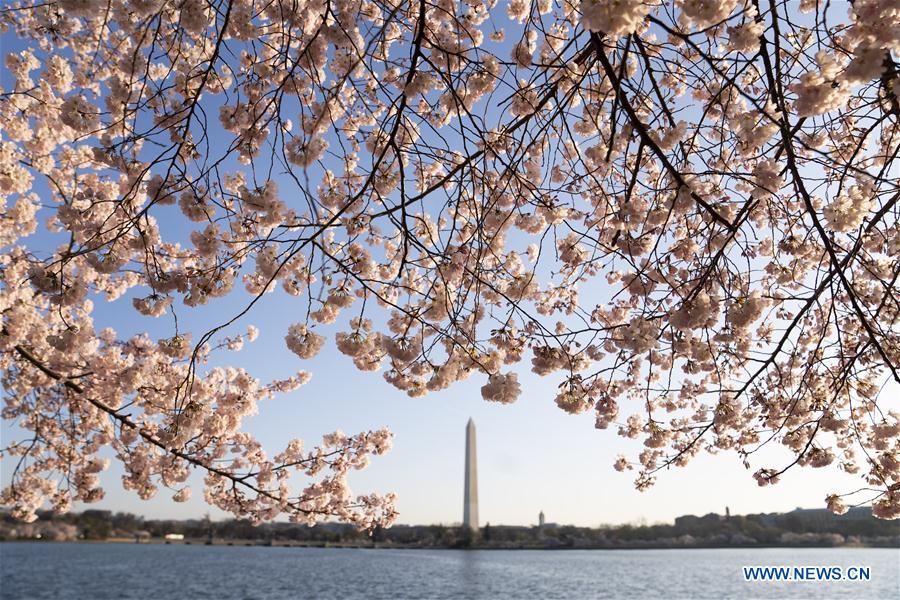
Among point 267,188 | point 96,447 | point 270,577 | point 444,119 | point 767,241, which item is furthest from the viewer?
point 270,577

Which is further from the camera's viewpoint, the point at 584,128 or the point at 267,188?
the point at 584,128

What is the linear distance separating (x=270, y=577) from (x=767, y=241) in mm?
36621

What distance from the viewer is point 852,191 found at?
2.68 metres

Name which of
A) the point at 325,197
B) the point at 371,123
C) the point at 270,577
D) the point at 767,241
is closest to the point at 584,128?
the point at 371,123

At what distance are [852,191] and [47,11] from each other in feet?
15.4

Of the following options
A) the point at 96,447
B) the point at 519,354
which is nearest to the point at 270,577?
the point at 96,447

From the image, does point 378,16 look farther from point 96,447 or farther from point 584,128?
point 96,447

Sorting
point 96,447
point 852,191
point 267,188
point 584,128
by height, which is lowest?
point 96,447

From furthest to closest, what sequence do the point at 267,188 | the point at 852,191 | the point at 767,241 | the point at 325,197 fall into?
the point at 767,241 < the point at 325,197 < the point at 267,188 < the point at 852,191

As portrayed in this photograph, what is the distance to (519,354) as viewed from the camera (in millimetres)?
3793

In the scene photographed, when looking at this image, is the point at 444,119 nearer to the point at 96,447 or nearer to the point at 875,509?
the point at 875,509

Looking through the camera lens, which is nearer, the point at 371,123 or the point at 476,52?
the point at 476,52

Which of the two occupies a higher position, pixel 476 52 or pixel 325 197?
pixel 476 52

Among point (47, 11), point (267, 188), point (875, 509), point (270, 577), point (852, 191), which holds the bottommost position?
point (270, 577)
